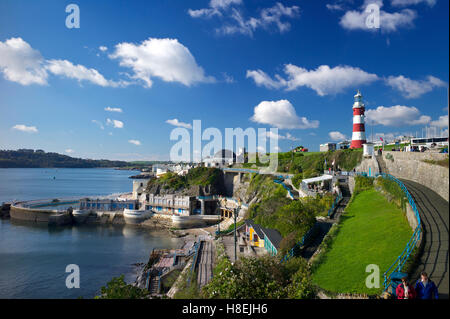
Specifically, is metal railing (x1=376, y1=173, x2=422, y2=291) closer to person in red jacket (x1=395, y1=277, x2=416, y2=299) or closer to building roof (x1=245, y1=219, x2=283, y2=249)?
person in red jacket (x1=395, y1=277, x2=416, y2=299)

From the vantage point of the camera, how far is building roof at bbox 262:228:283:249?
1753cm

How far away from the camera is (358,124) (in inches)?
1606

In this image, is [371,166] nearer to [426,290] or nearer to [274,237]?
→ [274,237]

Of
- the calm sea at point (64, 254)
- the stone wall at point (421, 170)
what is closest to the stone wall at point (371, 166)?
the stone wall at point (421, 170)

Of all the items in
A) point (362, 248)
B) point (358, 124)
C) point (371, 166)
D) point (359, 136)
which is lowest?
point (362, 248)

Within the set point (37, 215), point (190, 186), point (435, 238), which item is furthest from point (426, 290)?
point (37, 215)

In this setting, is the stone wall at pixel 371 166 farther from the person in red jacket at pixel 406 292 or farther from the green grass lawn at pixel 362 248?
the person in red jacket at pixel 406 292

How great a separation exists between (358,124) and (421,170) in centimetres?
2608

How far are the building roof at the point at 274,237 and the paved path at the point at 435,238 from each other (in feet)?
28.4

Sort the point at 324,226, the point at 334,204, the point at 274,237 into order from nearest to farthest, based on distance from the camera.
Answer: the point at 324,226 < the point at 274,237 < the point at 334,204

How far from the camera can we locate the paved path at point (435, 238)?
752 cm

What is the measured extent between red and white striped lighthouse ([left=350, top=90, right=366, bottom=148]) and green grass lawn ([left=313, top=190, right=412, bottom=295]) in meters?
26.6

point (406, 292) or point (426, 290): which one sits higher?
point (426, 290)
